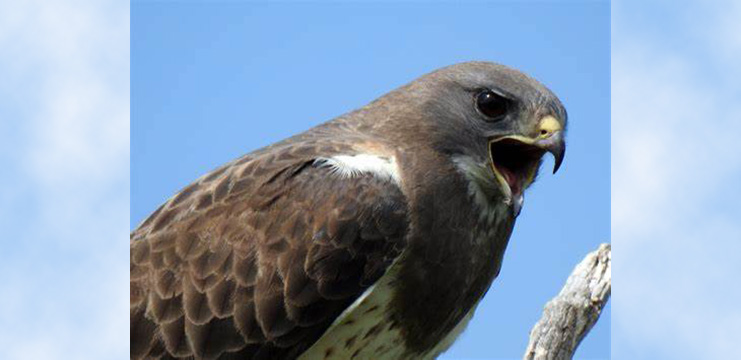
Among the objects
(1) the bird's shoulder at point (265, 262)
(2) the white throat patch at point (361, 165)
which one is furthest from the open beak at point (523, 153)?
(1) the bird's shoulder at point (265, 262)

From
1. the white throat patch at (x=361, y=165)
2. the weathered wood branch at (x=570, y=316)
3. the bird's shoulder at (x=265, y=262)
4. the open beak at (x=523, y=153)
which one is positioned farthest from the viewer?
the weathered wood branch at (x=570, y=316)

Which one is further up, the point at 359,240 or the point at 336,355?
the point at 359,240

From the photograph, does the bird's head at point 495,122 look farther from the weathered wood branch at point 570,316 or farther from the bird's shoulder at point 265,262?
the weathered wood branch at point 570,316

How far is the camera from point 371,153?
6.53 m

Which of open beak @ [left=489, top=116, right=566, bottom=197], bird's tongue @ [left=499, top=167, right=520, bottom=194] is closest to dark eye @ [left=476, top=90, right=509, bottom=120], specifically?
open beak @ [left=489, top=116, right=566, bottom=197]

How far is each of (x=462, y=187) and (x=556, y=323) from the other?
42.9 inches

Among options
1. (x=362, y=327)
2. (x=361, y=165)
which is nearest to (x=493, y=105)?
Result: (x=361, y=165)

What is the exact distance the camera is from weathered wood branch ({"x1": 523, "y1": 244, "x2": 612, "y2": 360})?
23.1 feet

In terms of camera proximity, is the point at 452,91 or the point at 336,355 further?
the point at 452,91

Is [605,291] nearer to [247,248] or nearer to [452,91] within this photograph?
[452,91]

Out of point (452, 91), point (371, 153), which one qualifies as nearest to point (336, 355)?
point (371, 153)

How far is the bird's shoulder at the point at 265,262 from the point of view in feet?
20.2

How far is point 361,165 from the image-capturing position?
6.38m

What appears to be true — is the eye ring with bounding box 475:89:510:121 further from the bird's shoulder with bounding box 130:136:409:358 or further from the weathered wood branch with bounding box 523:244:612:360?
the weathered wood branch with bounding box 523:244:612:360
